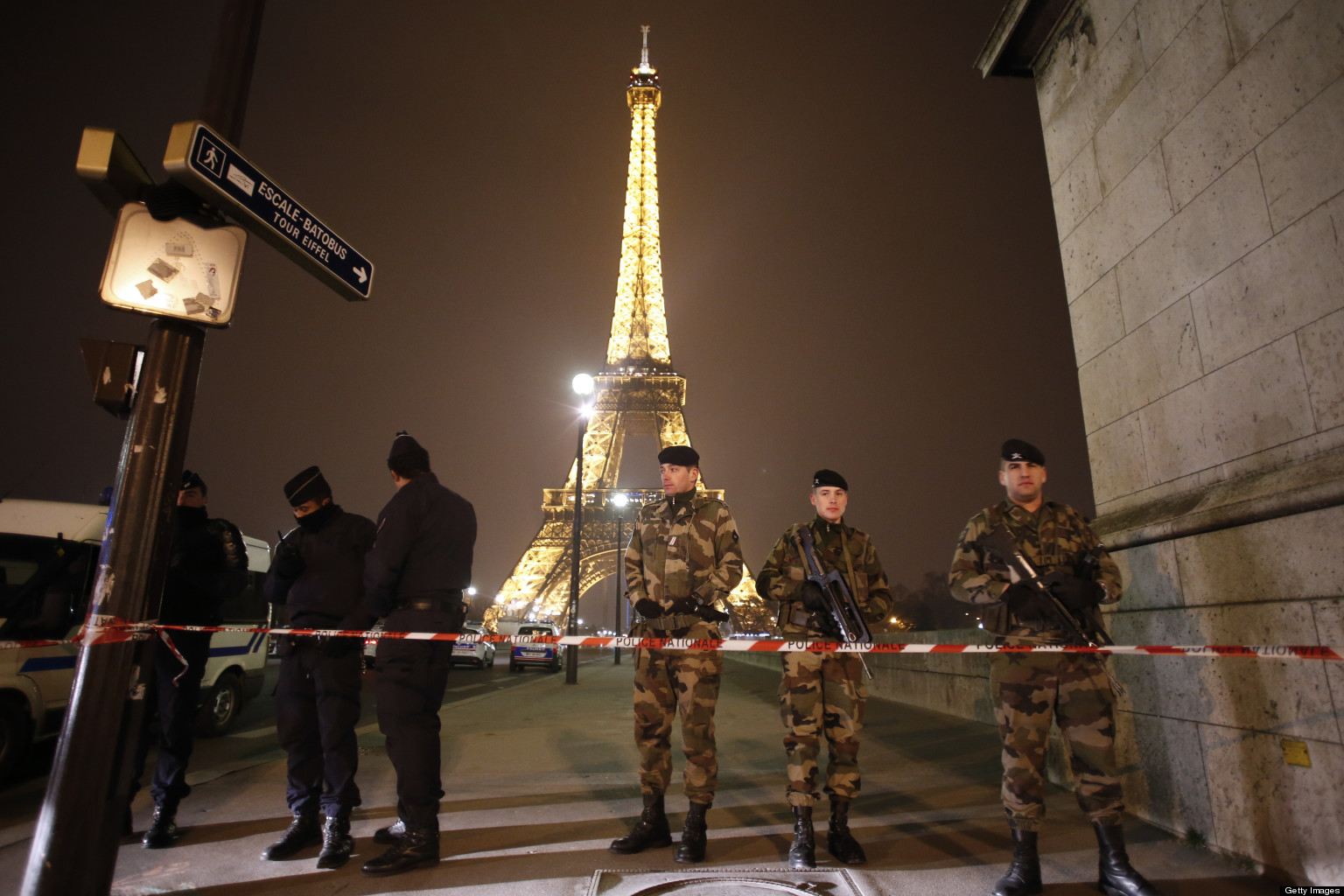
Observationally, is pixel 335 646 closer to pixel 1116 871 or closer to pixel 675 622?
pixel 675 622

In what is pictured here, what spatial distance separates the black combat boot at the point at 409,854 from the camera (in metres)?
3.29

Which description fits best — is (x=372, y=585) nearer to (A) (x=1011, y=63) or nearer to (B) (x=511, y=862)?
(B) (x=511, y=862)

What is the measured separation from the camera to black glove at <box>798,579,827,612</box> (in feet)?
12.5

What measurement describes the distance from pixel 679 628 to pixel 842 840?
1227mm

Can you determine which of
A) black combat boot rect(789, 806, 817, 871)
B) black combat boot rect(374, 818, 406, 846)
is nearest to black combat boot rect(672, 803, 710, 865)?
black combat boot rect(789, 806, 817, 871)

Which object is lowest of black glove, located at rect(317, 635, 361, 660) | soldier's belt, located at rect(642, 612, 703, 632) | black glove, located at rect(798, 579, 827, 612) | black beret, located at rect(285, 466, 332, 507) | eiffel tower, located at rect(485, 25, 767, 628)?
black glove, located at rect(317, 635, 361, 660)

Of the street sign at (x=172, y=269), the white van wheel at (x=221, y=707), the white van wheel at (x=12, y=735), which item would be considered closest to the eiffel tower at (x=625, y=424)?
the white van wheel at (x=221, y=707)

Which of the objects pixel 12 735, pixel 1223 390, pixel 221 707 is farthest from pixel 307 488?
pixel 221 707

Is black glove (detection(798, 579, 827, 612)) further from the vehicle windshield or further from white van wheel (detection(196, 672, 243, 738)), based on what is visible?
white van wheel (detection(196, 672, 243, 738))

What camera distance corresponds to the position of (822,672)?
3.79m

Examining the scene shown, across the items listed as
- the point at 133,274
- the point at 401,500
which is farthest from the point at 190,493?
the point at 133,274

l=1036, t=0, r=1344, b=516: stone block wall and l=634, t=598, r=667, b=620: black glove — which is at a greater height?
l=1036, t=0, r=1344, b=516: stone block wall

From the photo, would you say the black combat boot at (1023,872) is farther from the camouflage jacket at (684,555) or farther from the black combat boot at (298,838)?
the black combat boot at (298,838)

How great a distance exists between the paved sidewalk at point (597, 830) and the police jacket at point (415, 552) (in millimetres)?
1243
